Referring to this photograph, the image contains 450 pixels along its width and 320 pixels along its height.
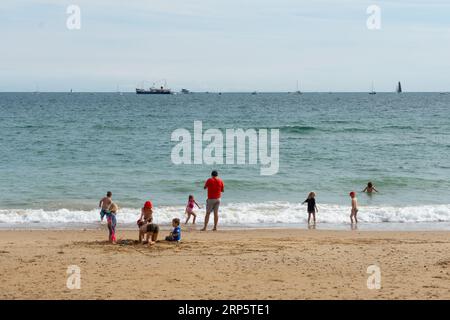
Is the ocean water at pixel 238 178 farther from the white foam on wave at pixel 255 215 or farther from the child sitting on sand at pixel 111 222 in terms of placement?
the child sitting on sand at pixel 111 222

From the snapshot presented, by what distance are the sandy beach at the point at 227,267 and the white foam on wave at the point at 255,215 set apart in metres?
3.83

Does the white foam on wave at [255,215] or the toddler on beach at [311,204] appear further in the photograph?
the white foam on wave at [255,215]

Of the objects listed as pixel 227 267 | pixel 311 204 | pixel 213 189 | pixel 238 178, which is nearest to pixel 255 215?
pixel 311 204

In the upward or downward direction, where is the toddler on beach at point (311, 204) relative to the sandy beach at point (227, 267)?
upward

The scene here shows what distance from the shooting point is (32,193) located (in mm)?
23562

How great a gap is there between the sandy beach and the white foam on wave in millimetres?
3831

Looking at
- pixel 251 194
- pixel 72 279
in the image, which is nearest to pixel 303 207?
pixel 251 194

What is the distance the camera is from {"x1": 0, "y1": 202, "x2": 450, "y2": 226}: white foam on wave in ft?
63.4

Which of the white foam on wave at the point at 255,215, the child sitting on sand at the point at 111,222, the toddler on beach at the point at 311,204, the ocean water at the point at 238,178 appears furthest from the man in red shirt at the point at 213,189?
the toddler on beach at the point at 311,204

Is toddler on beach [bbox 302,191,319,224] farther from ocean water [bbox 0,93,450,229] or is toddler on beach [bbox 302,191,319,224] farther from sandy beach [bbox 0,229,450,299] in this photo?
sandy beach [bbox 0,229,450,299]

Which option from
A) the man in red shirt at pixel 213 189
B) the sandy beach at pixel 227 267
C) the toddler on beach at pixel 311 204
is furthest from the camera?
the toddler on beach at pixel 311 204

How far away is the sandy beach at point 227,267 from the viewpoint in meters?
9.75

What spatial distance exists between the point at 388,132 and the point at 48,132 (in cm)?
2669

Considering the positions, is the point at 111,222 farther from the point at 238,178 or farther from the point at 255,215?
the point at 238,178
